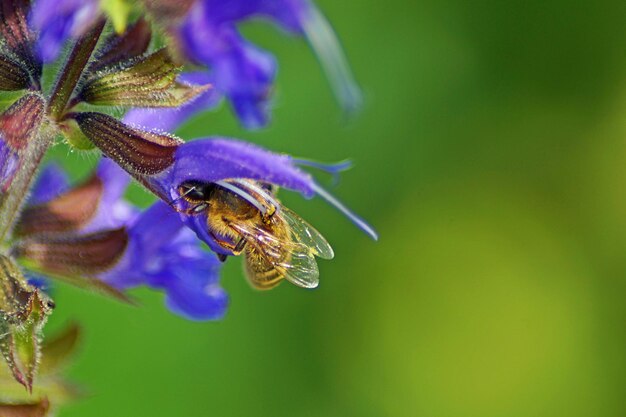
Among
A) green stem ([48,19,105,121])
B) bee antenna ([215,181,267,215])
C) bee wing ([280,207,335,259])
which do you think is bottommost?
bee wing ([280,207,335,259])

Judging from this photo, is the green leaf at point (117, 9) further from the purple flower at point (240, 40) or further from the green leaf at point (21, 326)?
the green leaf at point (21, 326)

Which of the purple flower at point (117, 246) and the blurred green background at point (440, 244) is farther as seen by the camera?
the blurred green background at point (440, 244)

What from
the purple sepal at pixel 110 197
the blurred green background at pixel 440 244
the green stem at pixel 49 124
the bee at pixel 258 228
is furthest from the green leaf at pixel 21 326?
the blurred green background at pixel 440 244

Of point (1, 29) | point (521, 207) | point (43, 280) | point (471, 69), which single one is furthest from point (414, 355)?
point (1, 29)

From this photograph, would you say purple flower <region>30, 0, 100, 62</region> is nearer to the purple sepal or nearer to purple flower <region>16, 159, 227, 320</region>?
purple flower <region>16, 159, 227, 320</region>

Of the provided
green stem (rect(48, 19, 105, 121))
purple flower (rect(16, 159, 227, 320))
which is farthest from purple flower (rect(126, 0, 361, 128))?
purple flower (rect(16, 159, 227, 320))

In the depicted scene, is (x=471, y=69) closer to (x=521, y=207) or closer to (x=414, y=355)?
(x=521, y=207)
